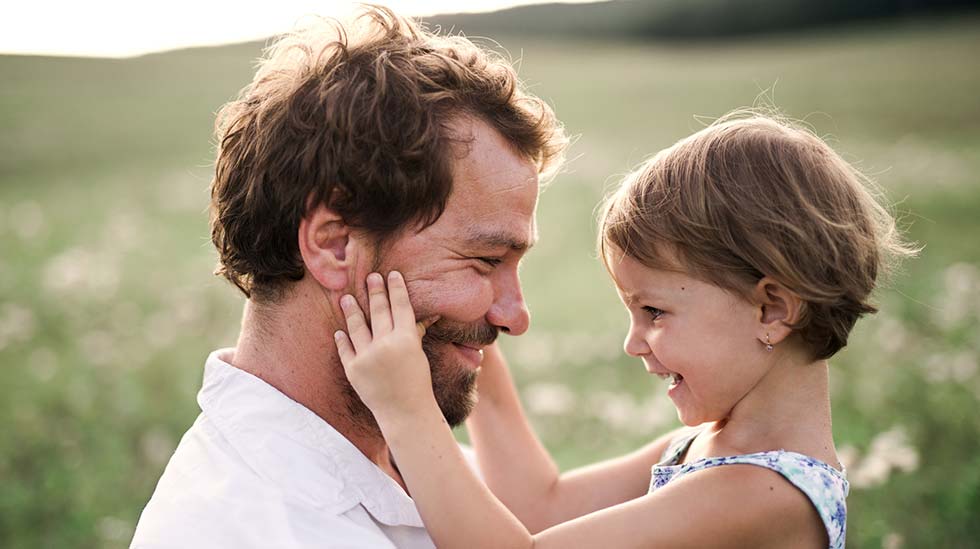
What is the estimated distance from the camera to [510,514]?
281 cm

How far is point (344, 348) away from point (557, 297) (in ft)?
30.0

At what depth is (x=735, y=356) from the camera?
2.93 meters

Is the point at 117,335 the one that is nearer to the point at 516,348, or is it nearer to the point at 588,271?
the point at 516,348

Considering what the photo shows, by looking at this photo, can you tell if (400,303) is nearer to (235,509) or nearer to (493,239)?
(493,239)

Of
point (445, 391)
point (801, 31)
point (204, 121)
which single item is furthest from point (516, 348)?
point (801, 31)

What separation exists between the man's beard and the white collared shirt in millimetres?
273

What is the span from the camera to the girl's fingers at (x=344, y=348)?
3.02 m

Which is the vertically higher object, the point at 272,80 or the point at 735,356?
the point at 272,80

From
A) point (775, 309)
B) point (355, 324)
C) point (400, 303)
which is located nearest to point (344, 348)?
point (355, 324)

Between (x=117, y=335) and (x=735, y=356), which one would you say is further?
(x=117, y=335)

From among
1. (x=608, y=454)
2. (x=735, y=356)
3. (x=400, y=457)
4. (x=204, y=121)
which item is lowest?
(x=608, y=454)

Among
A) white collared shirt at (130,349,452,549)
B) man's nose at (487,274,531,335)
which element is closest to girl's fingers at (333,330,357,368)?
white collared shirt at (130,349,452,549)

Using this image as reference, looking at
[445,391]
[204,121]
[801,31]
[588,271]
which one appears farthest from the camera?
[801,31]

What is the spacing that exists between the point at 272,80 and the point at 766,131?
5.99 feet
